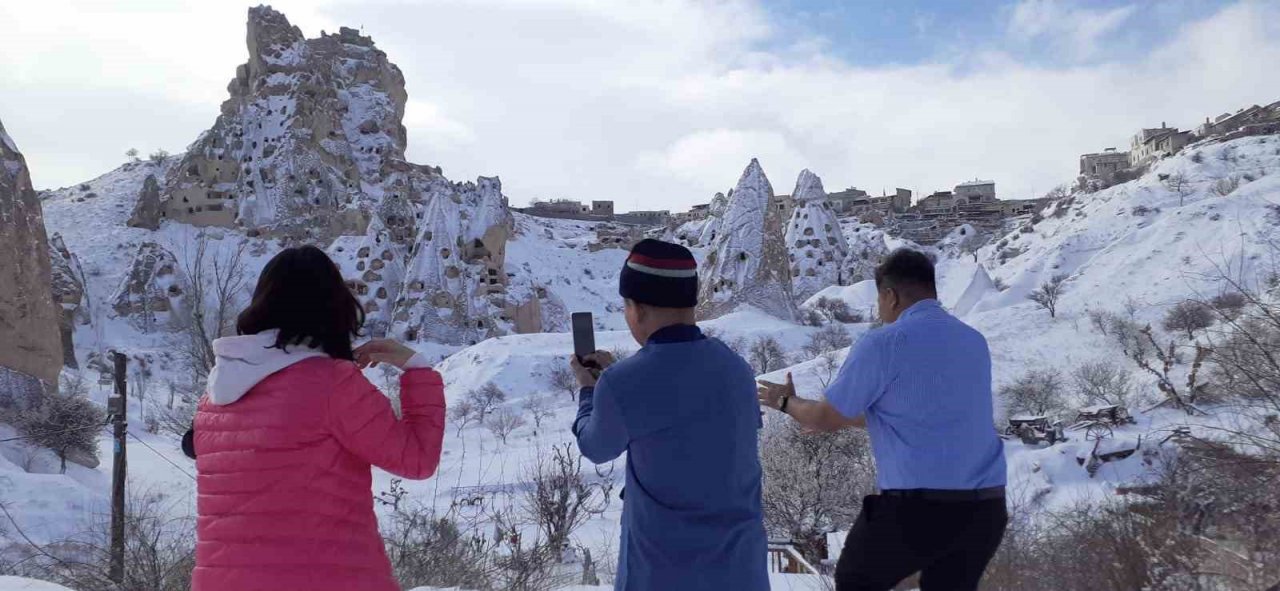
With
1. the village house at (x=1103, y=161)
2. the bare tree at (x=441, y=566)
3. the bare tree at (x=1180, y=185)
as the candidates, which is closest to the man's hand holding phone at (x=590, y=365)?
the bare tree at (x=441, y=566)

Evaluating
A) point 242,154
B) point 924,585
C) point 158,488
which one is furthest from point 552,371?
point 242,154

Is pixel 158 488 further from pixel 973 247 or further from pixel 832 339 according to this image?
pixel 973 247

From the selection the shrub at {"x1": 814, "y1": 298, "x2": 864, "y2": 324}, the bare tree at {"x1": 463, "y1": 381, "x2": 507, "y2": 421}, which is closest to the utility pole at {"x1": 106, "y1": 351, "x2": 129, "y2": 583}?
the bare tree at {"x1": 463, "y1": 381, "x2": 507, "y2": 421}

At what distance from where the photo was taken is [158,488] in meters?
9.55

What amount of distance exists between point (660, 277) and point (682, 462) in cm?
34

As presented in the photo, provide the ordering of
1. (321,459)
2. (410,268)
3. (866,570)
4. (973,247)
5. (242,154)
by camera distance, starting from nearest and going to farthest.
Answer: (321,459), (866,570), (410,268), (242,154), (973,247)

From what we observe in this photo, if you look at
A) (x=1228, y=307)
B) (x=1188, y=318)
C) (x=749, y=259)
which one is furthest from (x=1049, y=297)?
(x=1228, y=307)

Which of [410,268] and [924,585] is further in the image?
[410,268]

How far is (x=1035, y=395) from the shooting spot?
A: 1386 centimetres

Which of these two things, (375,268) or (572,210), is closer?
(375,268)

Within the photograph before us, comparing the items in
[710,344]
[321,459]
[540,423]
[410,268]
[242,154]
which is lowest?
[540,423]

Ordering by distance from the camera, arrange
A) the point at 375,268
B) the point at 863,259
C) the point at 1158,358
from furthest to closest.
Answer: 1. the point at 863,259
2. the point at 375,268
3. the point at 1158,358

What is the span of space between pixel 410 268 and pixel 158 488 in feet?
55.9

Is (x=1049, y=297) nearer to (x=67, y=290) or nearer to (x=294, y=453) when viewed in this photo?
(x=294, y=453)
